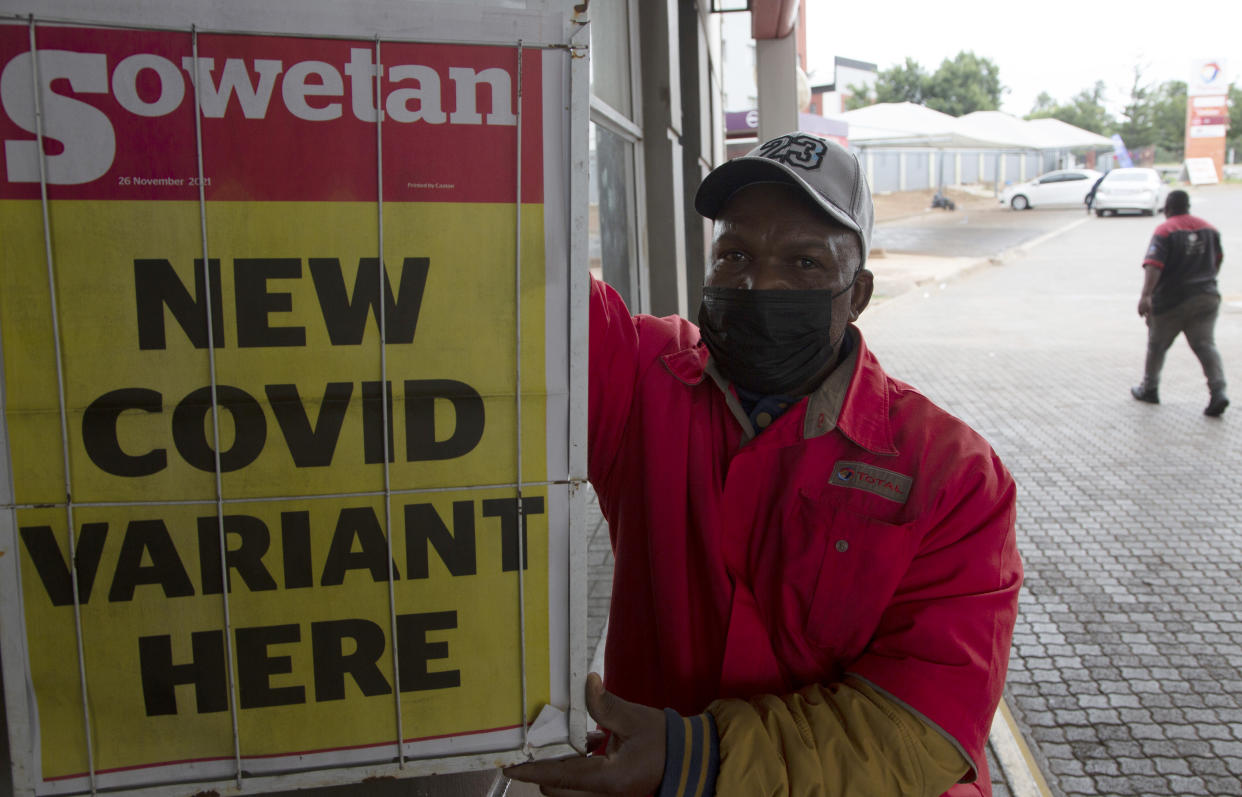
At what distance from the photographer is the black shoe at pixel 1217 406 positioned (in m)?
8.86

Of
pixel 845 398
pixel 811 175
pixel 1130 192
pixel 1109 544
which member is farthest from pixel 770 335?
pixel 1130 192

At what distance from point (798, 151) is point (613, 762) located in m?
1.09

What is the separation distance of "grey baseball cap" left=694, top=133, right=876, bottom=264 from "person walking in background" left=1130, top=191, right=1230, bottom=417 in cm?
823

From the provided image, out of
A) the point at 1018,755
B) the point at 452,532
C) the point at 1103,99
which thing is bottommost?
the point at 1018,755

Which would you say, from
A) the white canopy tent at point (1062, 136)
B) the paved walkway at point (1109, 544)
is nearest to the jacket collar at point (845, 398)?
the paved walkway at point (1109, 544)

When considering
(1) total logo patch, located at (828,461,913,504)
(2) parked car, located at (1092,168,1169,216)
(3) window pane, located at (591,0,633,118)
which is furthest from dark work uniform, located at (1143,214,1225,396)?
(2) parked car, located at (1092,168,1169,216)

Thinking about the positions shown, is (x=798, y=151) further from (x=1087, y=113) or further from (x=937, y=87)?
(x=1087, y=113)

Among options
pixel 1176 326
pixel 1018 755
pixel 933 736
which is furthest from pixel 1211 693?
pixel 1176 326

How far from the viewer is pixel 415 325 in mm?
1065

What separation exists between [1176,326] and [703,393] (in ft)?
28.8

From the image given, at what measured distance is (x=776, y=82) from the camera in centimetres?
1053

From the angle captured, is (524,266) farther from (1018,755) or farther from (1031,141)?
(1031,141)

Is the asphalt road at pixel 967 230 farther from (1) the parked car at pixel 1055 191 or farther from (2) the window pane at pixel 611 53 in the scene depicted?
(2) the window pane at pixel 611 53

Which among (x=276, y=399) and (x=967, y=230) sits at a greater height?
(x=967, y=230)
